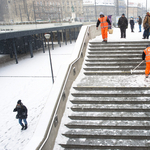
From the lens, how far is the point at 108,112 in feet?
17.8

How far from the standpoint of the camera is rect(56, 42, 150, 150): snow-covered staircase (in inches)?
184

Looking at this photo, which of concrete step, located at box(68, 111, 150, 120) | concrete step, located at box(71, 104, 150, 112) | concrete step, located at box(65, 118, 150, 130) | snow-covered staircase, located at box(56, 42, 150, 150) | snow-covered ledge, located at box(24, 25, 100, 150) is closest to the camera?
snow-covered ledge, located at box(24, 25, 100, 150)

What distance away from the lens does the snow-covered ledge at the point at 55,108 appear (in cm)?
412

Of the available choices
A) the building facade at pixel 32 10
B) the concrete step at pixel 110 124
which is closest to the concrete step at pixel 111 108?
the concrete step at pixel 110 124

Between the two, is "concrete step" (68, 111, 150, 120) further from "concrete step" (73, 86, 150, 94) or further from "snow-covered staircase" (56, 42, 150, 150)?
"concrete step" (73, 86, 150, 94)

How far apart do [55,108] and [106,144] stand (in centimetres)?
179

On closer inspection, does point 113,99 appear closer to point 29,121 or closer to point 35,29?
point 29,121

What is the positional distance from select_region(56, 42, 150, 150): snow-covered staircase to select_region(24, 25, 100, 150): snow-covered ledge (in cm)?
32

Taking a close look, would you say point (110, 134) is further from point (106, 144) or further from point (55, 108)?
point (55, 108)

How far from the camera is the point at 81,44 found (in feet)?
26.3

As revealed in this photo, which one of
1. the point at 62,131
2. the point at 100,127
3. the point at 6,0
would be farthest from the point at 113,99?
the point at 6,0

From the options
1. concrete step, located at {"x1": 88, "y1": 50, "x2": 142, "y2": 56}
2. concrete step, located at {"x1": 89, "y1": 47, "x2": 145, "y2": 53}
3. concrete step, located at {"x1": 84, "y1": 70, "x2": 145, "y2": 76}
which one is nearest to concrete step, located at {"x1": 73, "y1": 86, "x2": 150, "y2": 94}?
concrete step, located at {"x1": 84, "y1": 70, "x2": 145, "y2": 76}

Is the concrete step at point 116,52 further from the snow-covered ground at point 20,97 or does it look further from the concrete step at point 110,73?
the snow-covered ground at point 20,97

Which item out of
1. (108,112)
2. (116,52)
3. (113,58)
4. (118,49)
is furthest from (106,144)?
(118,49)
